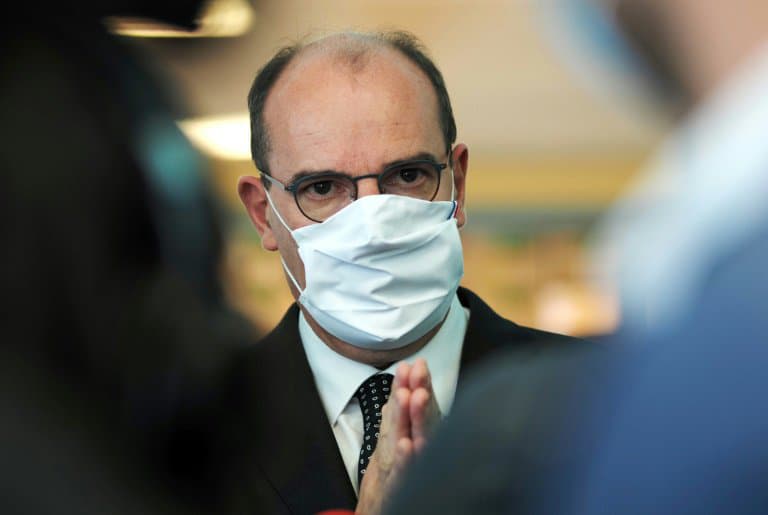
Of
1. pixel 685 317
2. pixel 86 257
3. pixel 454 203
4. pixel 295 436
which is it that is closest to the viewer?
pixel 685 317

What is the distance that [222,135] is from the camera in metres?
1.85

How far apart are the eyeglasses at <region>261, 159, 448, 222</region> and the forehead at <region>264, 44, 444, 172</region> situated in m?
0.03

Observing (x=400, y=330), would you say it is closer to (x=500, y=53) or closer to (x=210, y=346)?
(x=210, y=346)

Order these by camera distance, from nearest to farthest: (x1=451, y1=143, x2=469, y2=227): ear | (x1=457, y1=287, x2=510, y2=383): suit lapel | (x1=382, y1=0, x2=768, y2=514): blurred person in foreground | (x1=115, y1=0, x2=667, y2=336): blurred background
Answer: (x1=382, y1=0, x2=768, y2=514): blurred person in foreground < (x1=115, y1=0, x2=667, y2=336): blurred background < (x1=457, y1=287, x2=510, y2=383): suit lapel < (x1=451, y1=143, x2=469, y2=227): ear

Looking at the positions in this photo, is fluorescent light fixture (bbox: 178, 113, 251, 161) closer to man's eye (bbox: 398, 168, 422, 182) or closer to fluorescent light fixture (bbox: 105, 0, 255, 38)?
fluorescent light fixture (bbox: 105, 0, 255, 38)

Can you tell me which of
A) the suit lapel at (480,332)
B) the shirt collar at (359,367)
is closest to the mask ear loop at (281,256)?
the shirt collar at (359,367)

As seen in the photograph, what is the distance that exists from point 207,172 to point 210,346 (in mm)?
197

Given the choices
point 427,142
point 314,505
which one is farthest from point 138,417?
point 427,142

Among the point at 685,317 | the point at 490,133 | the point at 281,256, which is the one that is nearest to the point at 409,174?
the point at 281,256

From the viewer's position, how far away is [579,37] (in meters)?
0.85

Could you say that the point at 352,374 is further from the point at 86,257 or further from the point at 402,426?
the point at 86,257

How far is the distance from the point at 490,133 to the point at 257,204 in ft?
7.90

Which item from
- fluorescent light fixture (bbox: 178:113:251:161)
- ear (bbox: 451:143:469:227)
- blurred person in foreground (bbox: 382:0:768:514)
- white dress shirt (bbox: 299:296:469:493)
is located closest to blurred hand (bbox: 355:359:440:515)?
white dress shirt (bbox: 299:296:469:493)

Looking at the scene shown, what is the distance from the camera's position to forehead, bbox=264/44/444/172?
2193 mm
